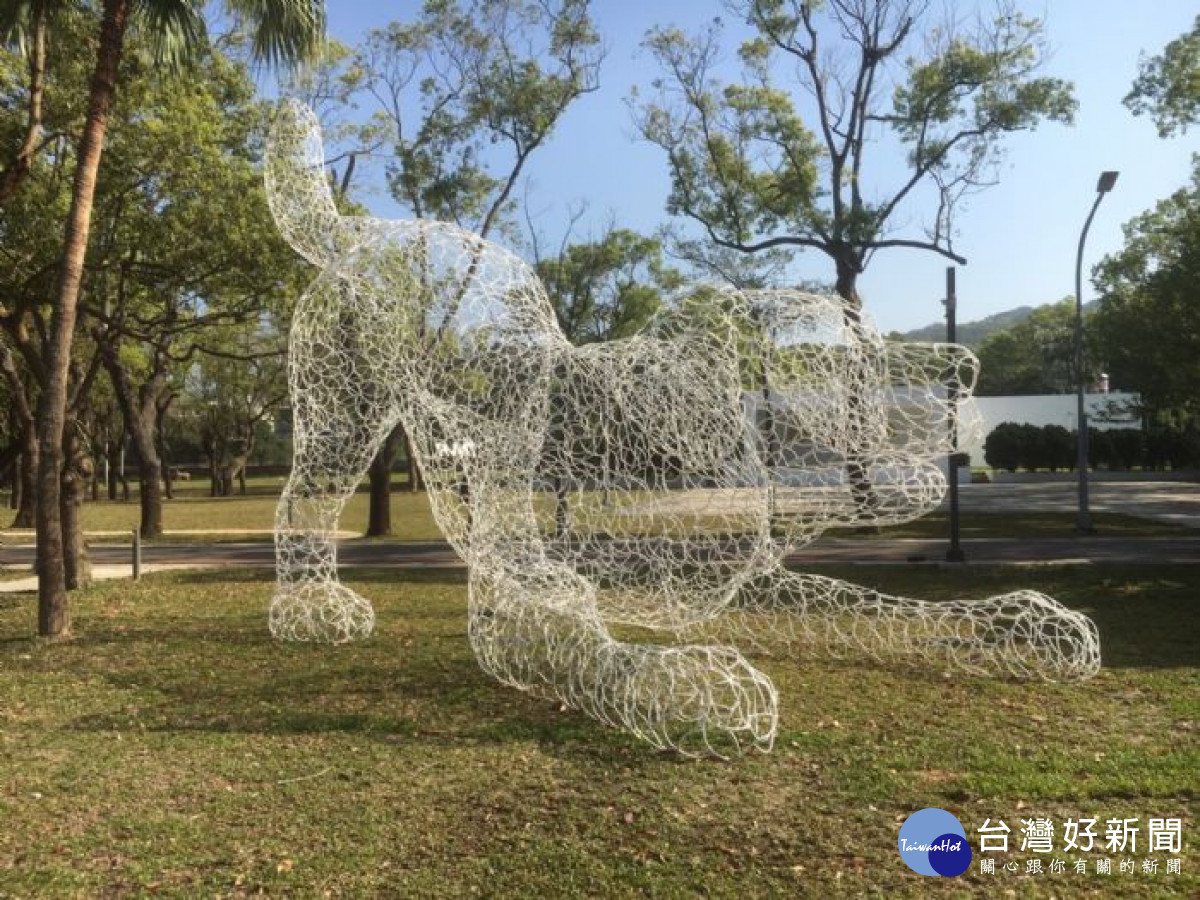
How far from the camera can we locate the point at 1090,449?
38312 millimetres

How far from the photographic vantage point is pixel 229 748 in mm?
4602

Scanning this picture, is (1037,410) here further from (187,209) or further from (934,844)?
(934,844)

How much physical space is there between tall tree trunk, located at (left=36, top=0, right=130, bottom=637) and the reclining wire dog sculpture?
1822mm

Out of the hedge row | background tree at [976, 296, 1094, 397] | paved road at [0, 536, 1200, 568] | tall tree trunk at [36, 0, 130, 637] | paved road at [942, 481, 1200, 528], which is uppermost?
background tree at [976, 296, 1094, 397]

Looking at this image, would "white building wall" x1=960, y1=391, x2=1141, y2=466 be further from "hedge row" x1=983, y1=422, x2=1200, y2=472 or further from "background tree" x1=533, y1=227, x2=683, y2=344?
"background tree" x1=533, y1=227, x2=683, y2=344

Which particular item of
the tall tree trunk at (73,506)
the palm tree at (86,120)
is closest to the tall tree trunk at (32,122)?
the palm tree at (86,120)

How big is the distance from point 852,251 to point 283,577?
41.3ft

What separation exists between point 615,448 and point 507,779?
5.68 feet

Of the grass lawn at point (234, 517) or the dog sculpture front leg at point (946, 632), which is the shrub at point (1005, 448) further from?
the dog sculpture front leg at point (946, 632)

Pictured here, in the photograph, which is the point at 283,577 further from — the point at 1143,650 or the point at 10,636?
the point at 1143,650

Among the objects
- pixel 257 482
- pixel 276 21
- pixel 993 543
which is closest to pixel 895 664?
pixel 276 21

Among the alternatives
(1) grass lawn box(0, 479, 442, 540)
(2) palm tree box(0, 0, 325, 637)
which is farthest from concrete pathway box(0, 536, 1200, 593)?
(2) palm tree box(0, 0, 325, 637)

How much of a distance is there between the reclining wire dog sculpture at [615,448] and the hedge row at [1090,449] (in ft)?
112

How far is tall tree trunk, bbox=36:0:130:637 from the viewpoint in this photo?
21.8ft
